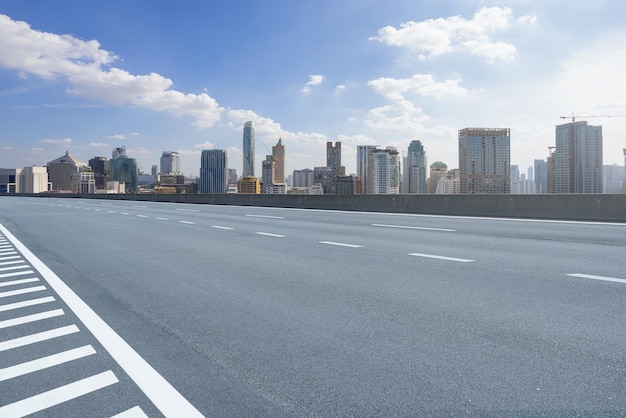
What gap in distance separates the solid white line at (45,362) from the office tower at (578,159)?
4789cm

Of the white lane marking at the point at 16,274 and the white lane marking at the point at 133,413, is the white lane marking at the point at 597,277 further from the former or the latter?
the white lane marking at the point at 16,274

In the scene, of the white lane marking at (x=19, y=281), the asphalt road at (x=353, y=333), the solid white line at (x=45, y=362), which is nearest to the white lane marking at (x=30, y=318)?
the asphalt road at (x=353, y=333)

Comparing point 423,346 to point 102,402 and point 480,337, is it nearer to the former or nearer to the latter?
point 480,337

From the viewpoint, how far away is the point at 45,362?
3938mm

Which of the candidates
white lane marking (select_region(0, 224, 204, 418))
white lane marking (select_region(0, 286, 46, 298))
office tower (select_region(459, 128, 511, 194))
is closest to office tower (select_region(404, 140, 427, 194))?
office tower (select_region(459, 128, 511, 194))

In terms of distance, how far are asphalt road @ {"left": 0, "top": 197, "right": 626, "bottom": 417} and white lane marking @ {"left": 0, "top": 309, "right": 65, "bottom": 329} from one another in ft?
0.62

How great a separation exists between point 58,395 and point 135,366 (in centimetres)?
60

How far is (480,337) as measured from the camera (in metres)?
4.26

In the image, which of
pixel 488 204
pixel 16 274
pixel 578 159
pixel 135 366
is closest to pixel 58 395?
pixel 135 366

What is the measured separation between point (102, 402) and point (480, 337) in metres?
3.13

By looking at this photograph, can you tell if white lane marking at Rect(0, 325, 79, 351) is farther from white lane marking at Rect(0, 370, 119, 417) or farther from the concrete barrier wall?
the concrete barrier wall

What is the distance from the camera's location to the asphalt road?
3127 millimetres

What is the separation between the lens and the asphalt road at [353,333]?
313 centimetres

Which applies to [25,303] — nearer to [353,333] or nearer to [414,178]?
[353,333]
